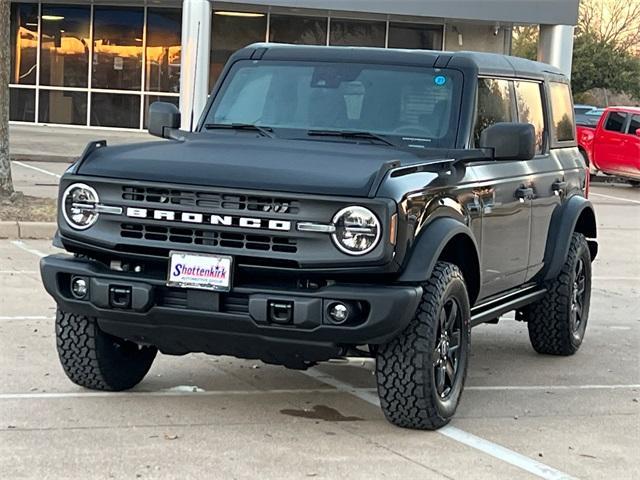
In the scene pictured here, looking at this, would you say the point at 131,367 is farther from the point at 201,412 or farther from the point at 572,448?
the point at 572,448

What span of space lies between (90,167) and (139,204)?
360mm

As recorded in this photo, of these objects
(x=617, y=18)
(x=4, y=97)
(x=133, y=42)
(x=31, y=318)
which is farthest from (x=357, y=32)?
(x=617, y=18)

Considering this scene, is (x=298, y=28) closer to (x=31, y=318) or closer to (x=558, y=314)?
(x=31, y=318)

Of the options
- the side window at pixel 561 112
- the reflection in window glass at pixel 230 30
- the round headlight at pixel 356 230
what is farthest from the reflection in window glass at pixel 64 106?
the round headlight at pixel 356 230

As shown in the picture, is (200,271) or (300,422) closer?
(200,271)

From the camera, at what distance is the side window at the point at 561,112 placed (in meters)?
8.06

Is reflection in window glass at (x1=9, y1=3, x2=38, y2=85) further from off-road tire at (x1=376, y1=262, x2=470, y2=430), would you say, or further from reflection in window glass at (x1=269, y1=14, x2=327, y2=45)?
off-road tire at (x1=376, y1=262, x2=470, y2=430)

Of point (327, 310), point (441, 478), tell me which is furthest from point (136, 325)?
point (441, 478)

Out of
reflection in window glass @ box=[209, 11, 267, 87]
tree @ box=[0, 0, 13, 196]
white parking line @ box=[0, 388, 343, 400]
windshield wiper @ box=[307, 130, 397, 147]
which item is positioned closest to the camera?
white parking line @ box=[0, 388, 343, 400]

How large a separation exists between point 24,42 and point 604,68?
2672 cm

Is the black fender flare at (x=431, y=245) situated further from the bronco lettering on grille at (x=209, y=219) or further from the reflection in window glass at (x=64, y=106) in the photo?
the reflection in window glass at (x=64, y=106)

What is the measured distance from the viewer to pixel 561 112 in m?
8.24

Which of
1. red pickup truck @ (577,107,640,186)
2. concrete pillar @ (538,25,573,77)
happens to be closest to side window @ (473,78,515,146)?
red pickup truck @ (577,107,640,186)

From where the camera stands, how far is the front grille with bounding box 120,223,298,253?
17.2 ft
